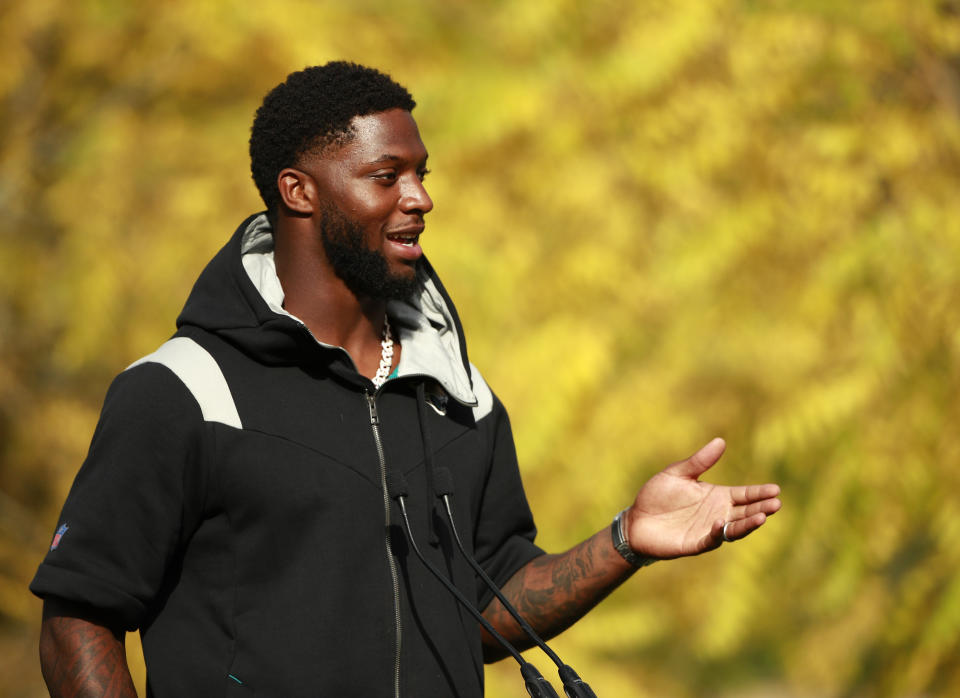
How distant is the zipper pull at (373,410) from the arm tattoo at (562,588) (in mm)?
521

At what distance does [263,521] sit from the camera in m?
2.04

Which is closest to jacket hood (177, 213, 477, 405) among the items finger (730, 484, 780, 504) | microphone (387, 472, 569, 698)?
microphone (387, 472, 569, 698)

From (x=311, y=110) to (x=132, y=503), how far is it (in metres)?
0.85

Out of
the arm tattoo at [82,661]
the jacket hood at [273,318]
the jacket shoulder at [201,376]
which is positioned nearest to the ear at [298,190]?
the jacket hood at [273,318]

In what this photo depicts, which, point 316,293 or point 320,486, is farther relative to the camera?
point 316,293

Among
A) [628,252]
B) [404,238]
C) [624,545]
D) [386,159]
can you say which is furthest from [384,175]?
[628,252]

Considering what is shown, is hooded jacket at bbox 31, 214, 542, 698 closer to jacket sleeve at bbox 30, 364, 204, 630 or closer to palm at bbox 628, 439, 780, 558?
jacket sleeve at bbox 30, 364, 204, 630

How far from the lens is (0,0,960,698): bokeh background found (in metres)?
4.87

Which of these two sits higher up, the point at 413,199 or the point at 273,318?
the point at 413,199

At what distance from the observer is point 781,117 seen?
17.2 ft

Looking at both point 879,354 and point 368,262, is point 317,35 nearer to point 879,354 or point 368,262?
point 879,354

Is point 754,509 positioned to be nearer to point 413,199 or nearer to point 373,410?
point 373,410

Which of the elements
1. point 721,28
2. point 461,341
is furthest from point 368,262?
point 721,28

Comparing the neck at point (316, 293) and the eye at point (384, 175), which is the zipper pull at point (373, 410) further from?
the eye at point (384, 175)
